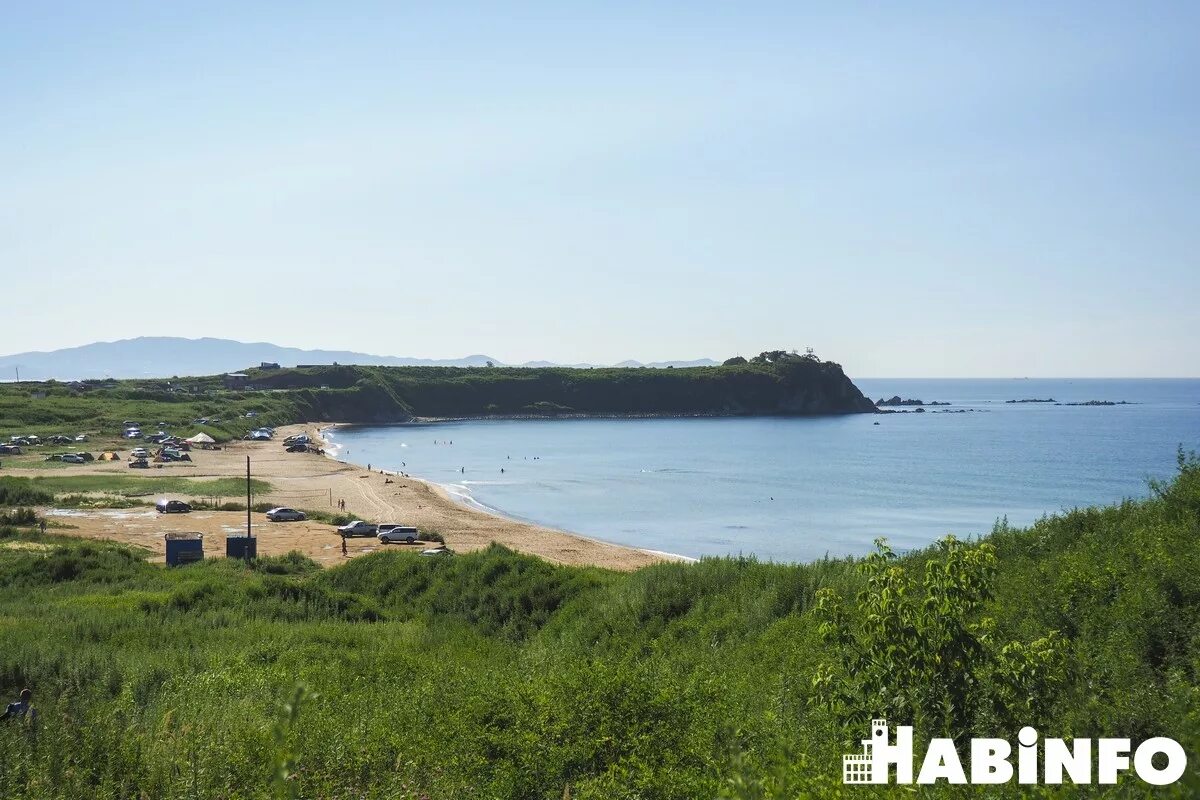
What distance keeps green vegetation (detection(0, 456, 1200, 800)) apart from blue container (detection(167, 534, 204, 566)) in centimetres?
1414

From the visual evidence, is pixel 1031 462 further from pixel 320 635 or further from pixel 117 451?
pixel 117 451

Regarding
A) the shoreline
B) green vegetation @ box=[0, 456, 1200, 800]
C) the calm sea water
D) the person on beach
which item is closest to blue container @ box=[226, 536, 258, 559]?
the shoreline

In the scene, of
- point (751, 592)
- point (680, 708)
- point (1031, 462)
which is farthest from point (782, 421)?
point (680, 708)

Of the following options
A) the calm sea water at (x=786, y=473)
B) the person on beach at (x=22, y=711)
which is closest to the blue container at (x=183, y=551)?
the person on beach at (x=22, y=711)

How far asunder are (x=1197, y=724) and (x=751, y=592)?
51.1 ft

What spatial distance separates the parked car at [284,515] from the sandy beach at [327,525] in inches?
28.3

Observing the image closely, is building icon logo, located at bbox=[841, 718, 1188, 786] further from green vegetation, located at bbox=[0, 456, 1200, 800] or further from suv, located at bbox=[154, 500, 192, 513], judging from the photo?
suv, located at bbox=[154, 500, 192, 513]

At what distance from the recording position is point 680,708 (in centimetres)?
1130

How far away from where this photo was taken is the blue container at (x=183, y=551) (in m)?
38.0

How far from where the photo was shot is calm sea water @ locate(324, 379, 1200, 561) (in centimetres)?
6250

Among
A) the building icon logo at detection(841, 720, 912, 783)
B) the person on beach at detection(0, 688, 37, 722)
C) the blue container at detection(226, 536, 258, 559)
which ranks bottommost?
the blue container at detection(226, 536, 258, 559)

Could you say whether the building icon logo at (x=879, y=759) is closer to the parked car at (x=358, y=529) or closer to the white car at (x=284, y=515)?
the parked car at (x=358, y=529)

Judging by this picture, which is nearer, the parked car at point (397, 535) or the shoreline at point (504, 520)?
the parked car at point (397, 535)

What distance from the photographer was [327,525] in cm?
5709
